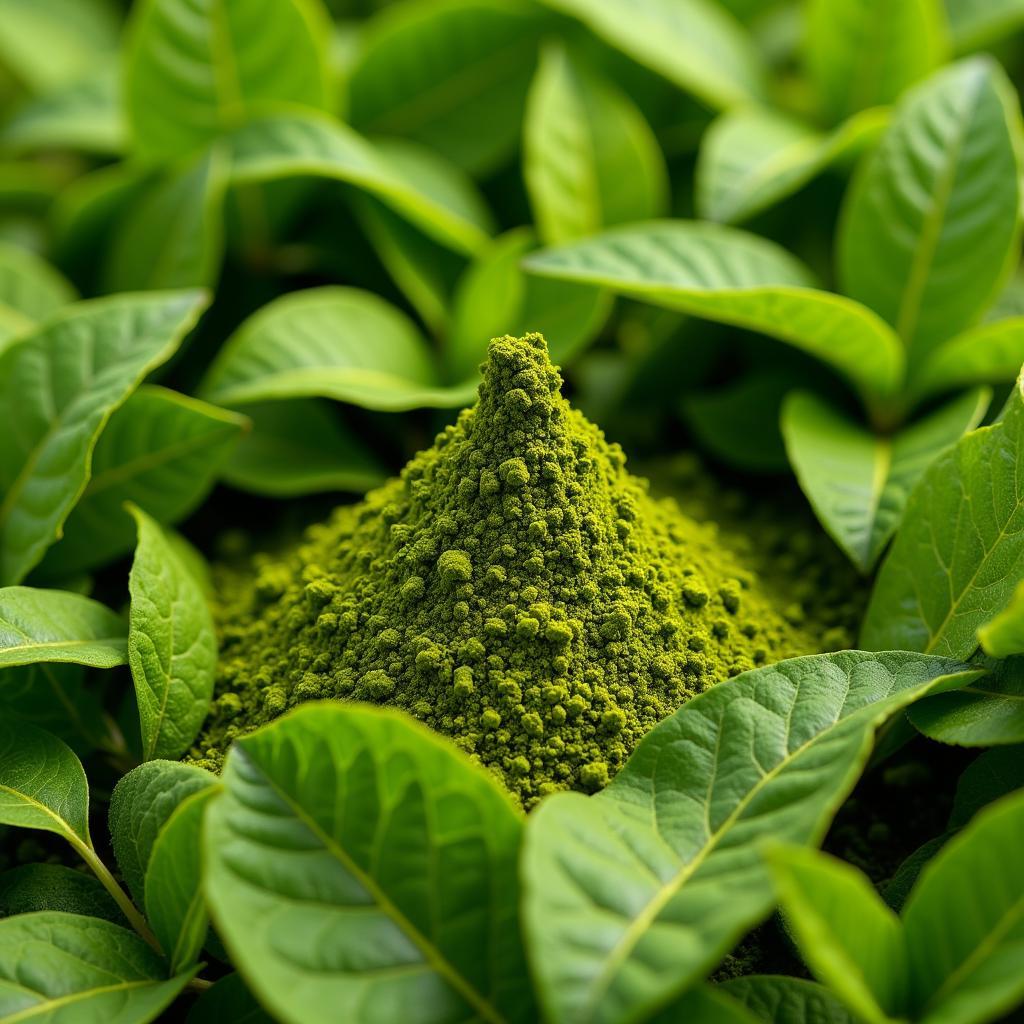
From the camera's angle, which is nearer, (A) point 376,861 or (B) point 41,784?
(A) point 376,861

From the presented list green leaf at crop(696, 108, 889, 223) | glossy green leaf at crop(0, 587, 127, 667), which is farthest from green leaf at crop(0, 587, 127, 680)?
green leaf at crop(696, 108, 889, 223)

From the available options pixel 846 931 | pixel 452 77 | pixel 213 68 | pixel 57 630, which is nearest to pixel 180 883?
pixel 57 630

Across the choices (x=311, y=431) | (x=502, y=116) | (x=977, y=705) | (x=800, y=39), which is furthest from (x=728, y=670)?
(x=800, y=39)

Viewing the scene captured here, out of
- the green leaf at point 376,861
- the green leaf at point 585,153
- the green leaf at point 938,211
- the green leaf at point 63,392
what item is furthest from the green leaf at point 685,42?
the green leaf at point 376,861

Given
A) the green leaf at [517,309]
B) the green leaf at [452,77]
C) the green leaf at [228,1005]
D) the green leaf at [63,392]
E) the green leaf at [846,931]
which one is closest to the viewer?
the green leaf at [846,931]

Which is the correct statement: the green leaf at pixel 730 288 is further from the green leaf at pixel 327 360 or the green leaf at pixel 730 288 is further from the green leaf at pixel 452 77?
the green leaf at pixel 452 77

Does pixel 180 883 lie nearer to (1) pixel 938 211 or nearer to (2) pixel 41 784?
(2) pixel 41 784

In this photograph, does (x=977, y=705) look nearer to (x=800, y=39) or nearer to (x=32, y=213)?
(x=800, y=39)
